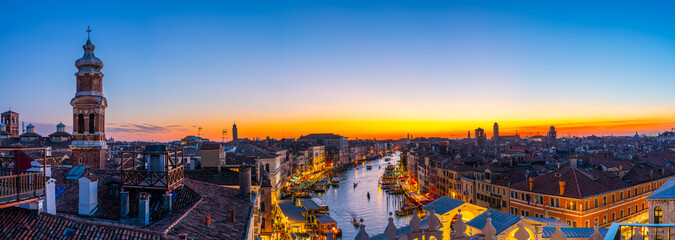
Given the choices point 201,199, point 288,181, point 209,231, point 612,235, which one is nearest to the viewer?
point 612,235

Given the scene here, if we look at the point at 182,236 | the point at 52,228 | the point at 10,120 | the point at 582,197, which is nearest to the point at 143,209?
the point at 182,236

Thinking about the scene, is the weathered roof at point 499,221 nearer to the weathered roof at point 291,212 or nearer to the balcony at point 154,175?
the balcony at point 154,175

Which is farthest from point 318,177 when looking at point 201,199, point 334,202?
point 201,199

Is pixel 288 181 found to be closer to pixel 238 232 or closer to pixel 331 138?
pixel 238 232

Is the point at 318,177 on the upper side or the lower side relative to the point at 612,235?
lower

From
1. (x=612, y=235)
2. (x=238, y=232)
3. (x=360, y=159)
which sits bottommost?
(x=360, y=159)

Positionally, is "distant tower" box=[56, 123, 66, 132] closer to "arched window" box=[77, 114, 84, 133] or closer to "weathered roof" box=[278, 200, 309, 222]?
"weathered roof" box=[278, 200, 309, 222]

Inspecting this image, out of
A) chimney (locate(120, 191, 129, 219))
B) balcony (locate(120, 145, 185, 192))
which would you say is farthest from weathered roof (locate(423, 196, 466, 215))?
chimney (locate(120, 191, 129, 219))

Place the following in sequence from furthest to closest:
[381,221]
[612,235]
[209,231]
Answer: [381,221], [209,231], [612,235]
